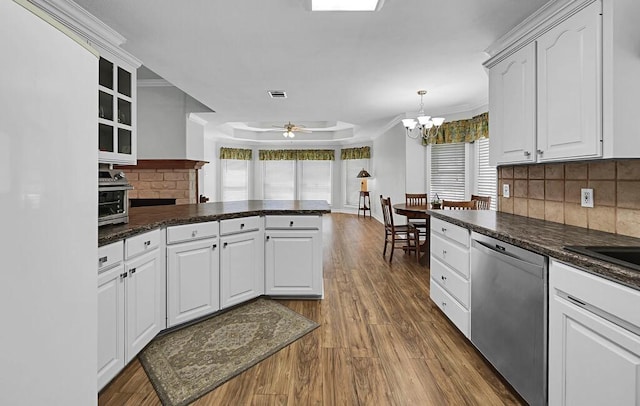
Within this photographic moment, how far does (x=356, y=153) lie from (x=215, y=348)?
8444 millimetres

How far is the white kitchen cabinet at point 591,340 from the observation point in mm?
1072

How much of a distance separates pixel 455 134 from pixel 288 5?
4344 millimetres

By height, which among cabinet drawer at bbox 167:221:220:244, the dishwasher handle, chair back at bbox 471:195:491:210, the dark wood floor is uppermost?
chair back at bbox 471:195:491:210

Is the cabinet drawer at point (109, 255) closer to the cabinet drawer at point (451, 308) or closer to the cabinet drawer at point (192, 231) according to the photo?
the cabinet drawer at point (192, 231)

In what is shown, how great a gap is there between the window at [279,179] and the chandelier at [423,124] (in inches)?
205

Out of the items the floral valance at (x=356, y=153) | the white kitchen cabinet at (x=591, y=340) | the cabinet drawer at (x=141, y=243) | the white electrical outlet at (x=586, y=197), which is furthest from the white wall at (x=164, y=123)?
the floral valance at (x=356, y=153)

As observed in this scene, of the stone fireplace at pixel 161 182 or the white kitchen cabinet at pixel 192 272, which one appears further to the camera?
the stone fireplace at pixel 161 182

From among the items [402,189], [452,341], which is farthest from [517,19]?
[402,189]

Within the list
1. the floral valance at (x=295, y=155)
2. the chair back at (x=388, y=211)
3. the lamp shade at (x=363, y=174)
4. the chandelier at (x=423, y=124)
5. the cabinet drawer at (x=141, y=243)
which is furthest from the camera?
the floral valance at (x=295, y=155)

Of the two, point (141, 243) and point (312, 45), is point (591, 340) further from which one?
point (312, 45)

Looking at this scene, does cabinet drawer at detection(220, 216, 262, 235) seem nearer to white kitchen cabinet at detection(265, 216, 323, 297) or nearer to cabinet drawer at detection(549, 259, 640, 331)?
white kitchen cabinet at detection(265, 216, 323, 297)

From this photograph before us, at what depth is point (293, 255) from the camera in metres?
3.06

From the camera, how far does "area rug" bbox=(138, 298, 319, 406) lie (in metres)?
A: 1.83

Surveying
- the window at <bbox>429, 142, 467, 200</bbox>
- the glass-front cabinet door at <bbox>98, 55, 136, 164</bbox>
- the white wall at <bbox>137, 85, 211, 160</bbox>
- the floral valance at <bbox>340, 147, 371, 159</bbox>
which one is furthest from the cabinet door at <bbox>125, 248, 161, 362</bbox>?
the floral valance at <bbox>340, 147, 371, 159</bbox>
